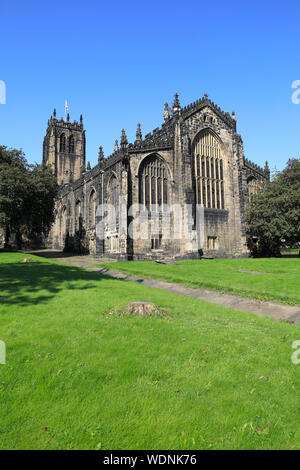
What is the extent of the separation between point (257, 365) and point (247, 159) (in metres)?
40.3

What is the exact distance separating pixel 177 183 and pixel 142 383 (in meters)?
30.6

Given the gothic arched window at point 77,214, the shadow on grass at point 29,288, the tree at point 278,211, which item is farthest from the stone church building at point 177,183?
the shadow on grass at point 29,288

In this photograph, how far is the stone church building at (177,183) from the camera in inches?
1235

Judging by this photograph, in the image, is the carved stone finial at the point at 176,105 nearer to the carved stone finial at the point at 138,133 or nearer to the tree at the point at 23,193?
the carved stone finial at the point at 138,133

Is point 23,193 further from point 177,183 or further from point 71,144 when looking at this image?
point 71,144

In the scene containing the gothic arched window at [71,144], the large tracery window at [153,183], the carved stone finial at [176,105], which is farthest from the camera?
the gothic arched window at [71,144]

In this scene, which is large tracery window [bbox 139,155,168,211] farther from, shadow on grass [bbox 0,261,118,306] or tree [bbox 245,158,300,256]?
shadow on grass [bbox 0,261,118,306]

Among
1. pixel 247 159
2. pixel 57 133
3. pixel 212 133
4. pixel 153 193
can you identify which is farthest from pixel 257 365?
pixel 57 133

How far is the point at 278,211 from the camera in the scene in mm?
32250

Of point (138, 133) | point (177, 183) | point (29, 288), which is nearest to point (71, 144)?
point (138, 133)

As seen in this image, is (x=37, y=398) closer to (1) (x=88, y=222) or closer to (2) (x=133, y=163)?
(2) (x=133, y=163)

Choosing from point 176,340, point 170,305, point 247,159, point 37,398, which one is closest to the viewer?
point 37,398

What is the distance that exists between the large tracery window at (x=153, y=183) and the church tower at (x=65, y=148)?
41.9m

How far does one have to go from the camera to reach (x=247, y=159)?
40.8 metres
